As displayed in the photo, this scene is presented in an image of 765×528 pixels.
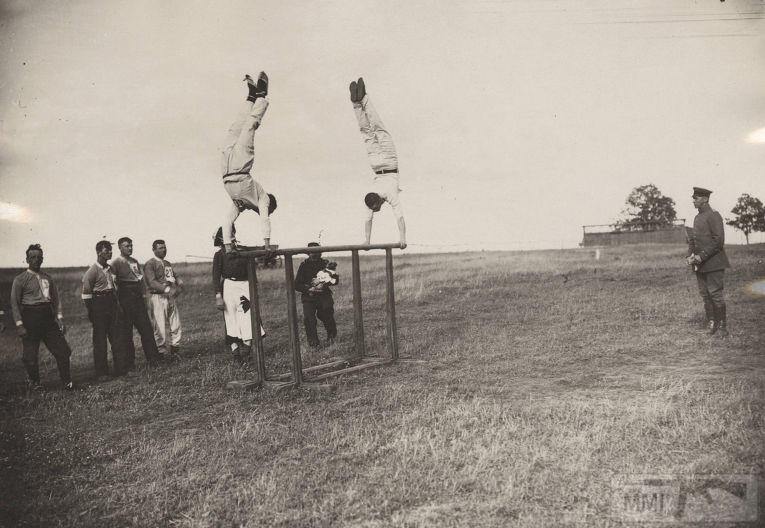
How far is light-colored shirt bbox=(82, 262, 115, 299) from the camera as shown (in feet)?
29.6

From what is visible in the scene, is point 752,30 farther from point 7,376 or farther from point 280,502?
point 7,376

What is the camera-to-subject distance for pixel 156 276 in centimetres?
1055

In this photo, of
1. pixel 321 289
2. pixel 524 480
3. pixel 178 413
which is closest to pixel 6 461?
pixel 178 413

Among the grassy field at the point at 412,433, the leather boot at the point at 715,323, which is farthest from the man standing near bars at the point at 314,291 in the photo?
the leather boot at the point at 715,323

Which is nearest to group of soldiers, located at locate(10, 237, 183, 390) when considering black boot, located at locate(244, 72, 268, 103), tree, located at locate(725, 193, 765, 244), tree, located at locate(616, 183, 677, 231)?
black boot, located at locate(244, 72, 268, 103)

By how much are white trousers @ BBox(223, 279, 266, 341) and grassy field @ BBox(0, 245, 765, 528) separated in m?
0.63

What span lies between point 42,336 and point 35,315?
0.36m

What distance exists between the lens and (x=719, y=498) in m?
3.70

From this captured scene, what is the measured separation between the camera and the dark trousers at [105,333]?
9.18 meters

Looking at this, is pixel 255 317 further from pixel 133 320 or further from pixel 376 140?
pixel 133 320

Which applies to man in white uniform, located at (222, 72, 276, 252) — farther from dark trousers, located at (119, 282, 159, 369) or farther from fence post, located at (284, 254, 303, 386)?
dark trousers, located at (119, 282, 159, 369)

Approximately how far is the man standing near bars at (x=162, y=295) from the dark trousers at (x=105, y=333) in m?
1.12

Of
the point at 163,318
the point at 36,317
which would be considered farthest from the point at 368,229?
the point at 36,317

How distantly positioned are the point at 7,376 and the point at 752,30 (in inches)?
569
